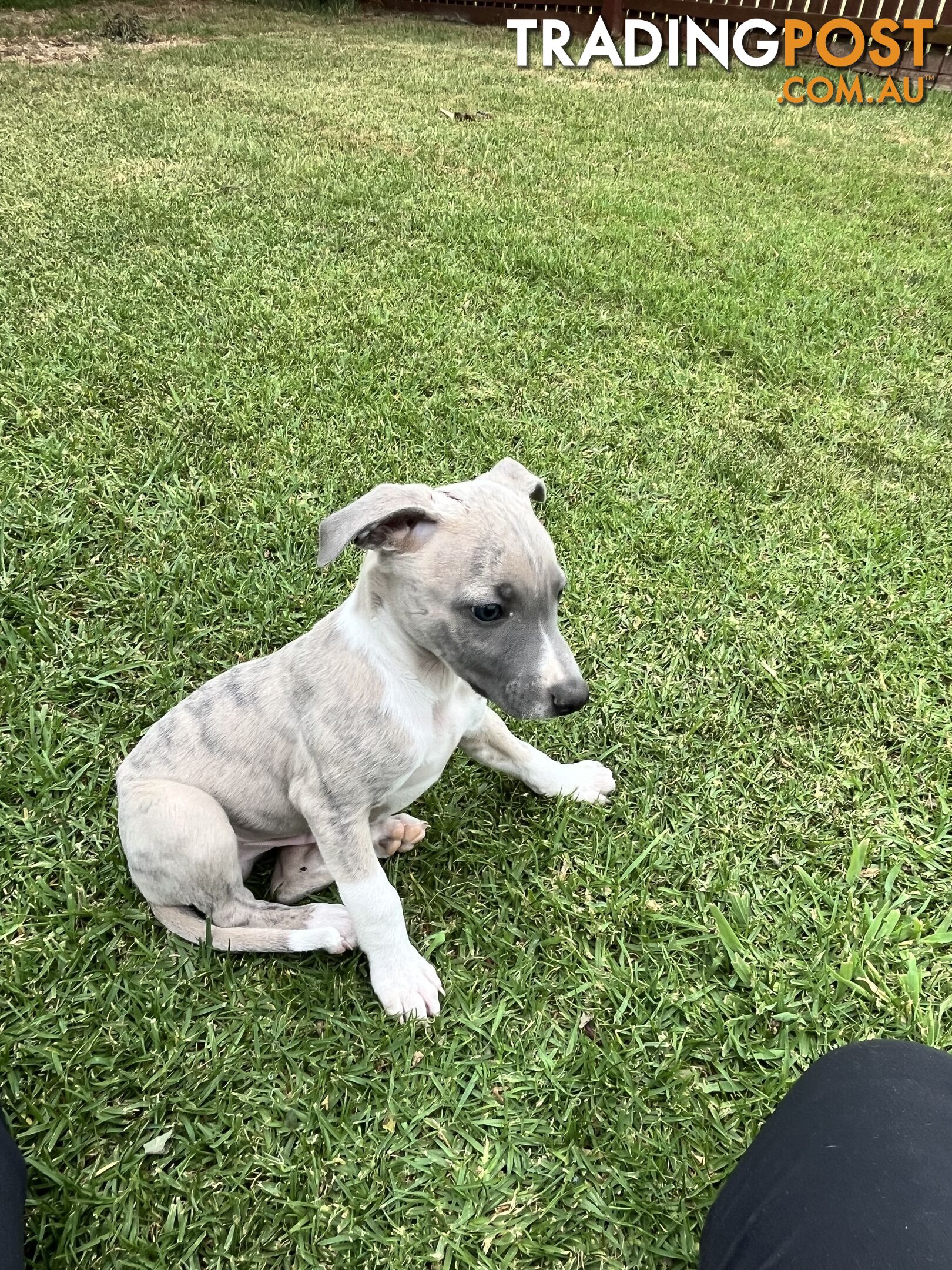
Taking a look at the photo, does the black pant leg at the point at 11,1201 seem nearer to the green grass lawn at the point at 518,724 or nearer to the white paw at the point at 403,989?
the green grass lawn at the point at 518,724

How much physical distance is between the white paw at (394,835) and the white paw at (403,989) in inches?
15.7

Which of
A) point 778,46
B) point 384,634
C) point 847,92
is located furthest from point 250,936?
point 778,46

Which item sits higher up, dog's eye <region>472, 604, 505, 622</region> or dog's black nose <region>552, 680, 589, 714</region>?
dog's eye <region>472, 604, 505, 622</region>

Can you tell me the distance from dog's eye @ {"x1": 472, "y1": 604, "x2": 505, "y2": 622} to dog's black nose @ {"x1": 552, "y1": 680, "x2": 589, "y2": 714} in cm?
24

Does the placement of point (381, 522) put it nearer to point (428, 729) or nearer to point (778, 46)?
point (428, 729)

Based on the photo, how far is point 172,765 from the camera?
2.40m

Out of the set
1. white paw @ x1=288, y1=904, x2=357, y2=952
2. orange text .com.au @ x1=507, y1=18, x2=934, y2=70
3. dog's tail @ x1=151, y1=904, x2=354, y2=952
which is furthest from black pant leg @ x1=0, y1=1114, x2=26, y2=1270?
orange text .com.au @ x1=507, y1=18, x2=934, y2=70

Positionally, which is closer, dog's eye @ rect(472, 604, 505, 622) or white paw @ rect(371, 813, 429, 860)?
dog's eye @ rect(472, 604, 505, 622)

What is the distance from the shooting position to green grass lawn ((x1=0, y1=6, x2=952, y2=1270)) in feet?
6.83

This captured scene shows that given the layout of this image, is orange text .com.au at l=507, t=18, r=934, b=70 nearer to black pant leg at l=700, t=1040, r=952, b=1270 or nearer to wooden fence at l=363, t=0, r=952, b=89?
wooden fence at l=363, t=0, r=952, b=89

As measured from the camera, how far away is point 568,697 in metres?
2.05

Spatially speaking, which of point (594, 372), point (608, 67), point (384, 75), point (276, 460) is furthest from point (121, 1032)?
point (608, 67)

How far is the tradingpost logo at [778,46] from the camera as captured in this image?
1159 centimetres

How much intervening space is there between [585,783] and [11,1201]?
1930 mm
